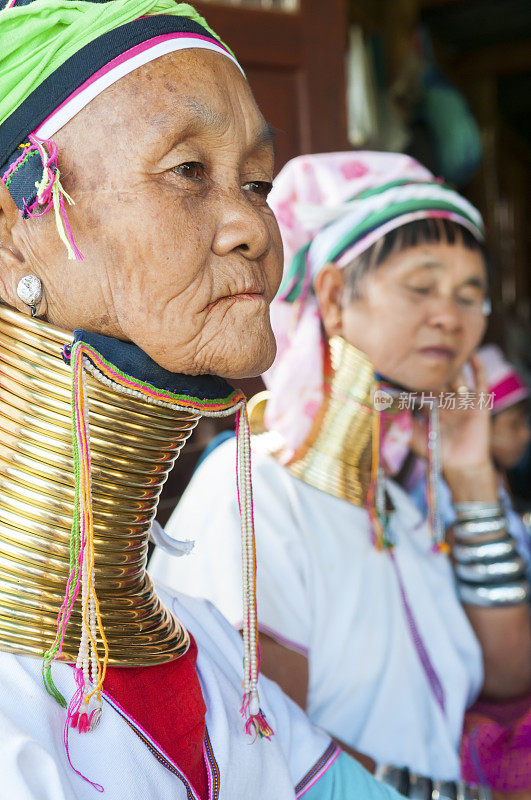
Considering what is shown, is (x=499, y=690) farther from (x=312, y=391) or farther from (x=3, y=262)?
(x=3, y=262)

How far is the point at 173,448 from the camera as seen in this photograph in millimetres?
963

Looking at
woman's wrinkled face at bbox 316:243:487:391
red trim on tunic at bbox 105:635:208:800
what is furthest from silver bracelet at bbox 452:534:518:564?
red trim on tunic at bbox 105:635:208:800

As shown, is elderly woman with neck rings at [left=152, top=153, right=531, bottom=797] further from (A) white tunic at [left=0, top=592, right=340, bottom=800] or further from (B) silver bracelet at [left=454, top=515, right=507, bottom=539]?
(A) white tunic at [left=0, top=592, right=340, bottom=800]

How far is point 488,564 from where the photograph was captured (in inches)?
83.0

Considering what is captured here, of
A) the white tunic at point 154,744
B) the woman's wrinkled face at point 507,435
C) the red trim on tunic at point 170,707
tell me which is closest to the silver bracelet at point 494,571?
the white tunic at point 154,744

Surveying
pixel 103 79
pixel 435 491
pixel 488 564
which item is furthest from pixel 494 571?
pixel 103 79

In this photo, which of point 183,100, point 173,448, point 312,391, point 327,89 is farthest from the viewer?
point 327,89

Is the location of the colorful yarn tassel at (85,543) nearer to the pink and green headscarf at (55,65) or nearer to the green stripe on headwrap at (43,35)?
the pink and green headscarf at (55,65)

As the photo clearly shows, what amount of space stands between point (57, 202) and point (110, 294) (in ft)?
0.36

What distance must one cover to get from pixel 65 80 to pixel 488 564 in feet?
5.56

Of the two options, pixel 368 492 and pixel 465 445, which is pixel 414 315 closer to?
pixel 368 492

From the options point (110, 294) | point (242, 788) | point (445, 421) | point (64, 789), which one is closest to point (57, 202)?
point (110, 294)

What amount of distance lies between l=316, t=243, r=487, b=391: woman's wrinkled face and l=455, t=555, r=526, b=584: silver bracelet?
1.75 ft

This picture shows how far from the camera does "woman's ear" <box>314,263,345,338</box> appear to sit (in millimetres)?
1977
